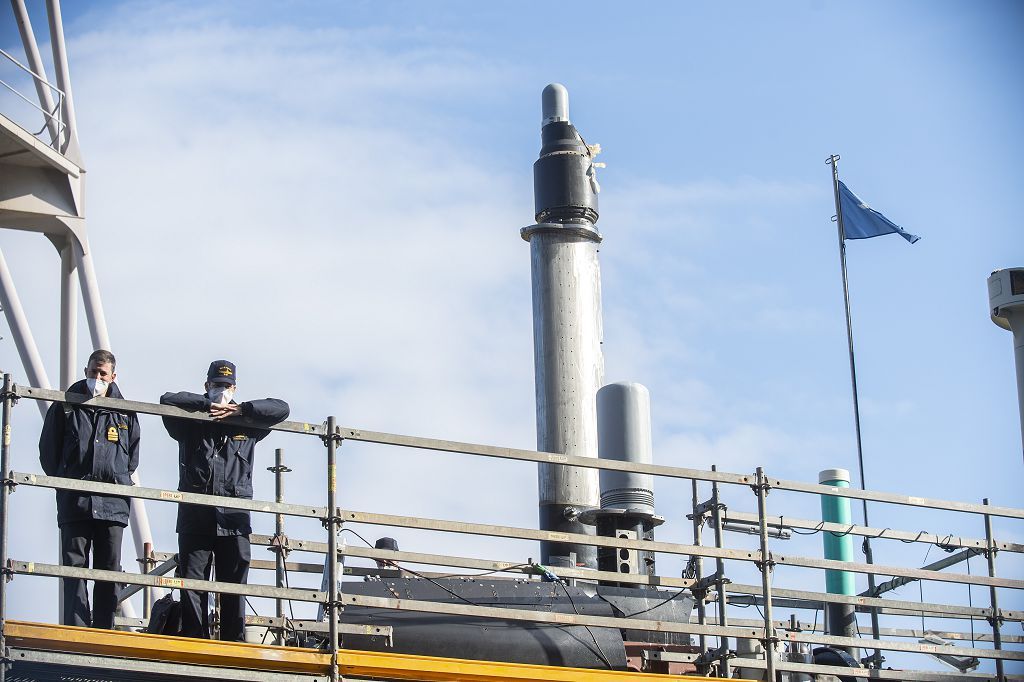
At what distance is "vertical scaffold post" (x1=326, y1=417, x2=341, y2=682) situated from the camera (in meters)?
10.3

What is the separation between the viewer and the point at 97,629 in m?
9.67

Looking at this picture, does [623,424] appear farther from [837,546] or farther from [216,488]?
[216,488]

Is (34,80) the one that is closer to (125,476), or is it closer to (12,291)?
(12,291)

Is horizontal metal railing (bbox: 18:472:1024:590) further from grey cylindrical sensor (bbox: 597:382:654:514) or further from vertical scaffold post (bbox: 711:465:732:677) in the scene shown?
grey cylindrical sensor (bbox: 597:382:654:514)

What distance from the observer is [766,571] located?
39.4 ft

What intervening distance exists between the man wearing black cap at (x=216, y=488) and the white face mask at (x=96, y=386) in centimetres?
41

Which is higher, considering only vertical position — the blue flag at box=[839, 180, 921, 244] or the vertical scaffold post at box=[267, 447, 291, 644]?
the blue flag at box=[839, 180, 921, 244]

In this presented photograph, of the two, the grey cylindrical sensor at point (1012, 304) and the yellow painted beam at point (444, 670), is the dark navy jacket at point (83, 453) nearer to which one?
the yellow painted beam at point (444, 670)

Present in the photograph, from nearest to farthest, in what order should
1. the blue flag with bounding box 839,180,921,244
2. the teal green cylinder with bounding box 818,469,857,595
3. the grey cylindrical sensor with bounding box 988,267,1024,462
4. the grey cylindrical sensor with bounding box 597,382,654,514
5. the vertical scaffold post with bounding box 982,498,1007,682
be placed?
the vertical scaffold post with bounding box 982,498,1007,682
the grey cylindrical sensor with bounding box 597,382,654,514
the grey cylindrical sensor with bounding box 988,267,1024,462
the teal green cylinder with bounding box 818,469,857,595
the blue flag with bounding box 839,180,921,244

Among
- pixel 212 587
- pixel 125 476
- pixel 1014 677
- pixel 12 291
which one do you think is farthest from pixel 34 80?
pixel 1014 677

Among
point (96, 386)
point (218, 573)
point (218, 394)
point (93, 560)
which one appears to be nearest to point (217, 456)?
point (218, 394)

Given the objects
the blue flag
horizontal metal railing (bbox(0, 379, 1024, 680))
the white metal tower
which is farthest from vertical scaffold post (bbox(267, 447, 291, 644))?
the blue flag

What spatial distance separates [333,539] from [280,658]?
0.81m

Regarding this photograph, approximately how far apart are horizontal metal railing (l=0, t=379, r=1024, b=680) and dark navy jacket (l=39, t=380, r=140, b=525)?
17.2 inches
